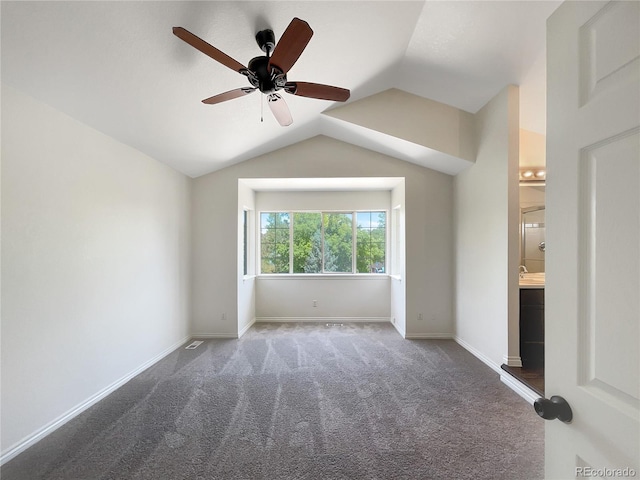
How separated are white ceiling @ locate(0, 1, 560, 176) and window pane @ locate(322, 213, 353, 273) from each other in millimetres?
2204

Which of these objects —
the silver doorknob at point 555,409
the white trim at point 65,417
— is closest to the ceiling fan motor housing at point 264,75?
the silver doorknob at point 555,409

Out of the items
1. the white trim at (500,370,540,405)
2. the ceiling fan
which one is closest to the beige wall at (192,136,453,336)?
the white trim at (500,370,540,405)

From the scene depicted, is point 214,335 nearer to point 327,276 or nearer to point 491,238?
point 327,276

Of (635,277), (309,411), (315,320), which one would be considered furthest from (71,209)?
(315,320)

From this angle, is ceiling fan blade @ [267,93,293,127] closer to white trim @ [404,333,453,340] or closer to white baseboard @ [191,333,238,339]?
white baseboard @ [191,333,238,339]

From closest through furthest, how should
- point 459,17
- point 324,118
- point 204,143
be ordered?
1. point 459,17
2. point 204,143
3. point 324,118

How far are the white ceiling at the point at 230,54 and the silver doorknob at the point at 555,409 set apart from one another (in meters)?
2.36

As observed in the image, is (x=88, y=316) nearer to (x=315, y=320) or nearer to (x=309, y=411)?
(x=309, y=411)

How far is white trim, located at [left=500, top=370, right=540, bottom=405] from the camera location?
2421mm

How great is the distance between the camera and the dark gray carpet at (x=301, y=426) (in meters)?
1.74

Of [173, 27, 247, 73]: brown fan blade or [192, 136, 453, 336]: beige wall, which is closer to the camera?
[173, 27, 247, 73]: brown fan blade

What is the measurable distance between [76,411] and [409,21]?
403 cm

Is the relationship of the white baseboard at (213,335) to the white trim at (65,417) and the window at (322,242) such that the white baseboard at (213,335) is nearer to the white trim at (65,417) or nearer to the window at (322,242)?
the white trim at (65,417)

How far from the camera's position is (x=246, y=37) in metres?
A: 2.02
